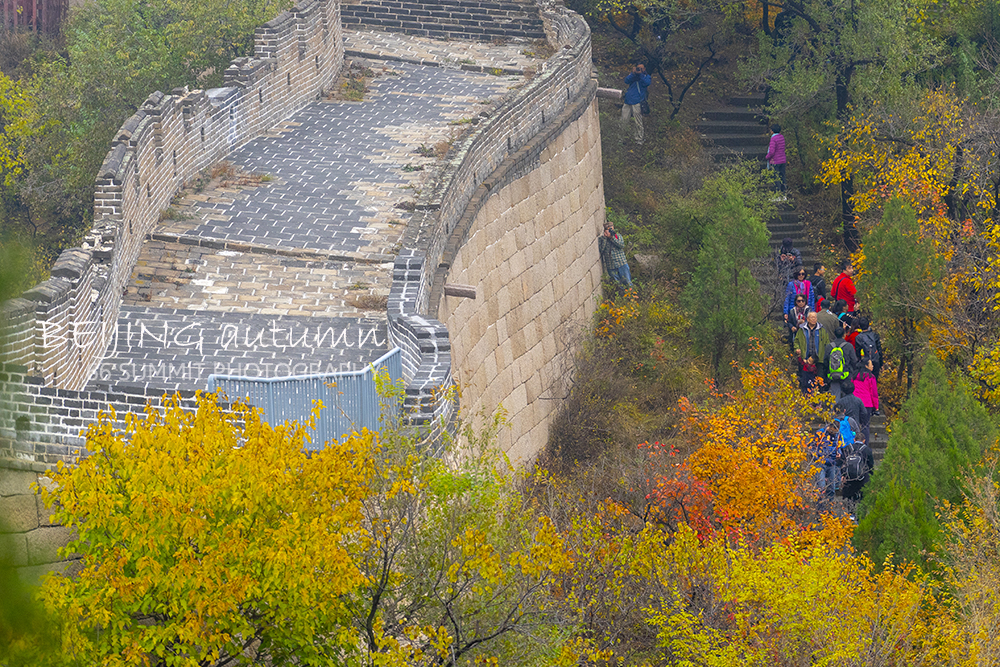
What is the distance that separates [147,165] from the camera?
1603cm

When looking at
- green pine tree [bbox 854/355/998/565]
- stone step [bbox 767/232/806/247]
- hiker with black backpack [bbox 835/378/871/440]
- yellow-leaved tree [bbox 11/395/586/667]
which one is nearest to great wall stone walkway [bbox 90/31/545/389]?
yellow-leaved tree [bbox 11/395/586/667]

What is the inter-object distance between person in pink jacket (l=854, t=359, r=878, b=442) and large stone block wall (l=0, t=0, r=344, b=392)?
339 inches

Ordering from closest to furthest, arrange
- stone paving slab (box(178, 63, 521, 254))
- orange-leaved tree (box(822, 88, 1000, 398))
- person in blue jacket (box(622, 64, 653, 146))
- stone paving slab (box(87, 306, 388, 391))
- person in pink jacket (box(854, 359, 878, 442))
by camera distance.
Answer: stone paving slab (box(87, 306, 388, 391)) < stone paving slab (box(178, 63, 521, 254)) < person in pink jacket (box(854, 359, 878, 442)) < orange-leaved tree (box(822, 88, 1000, 398)) < person in blue jacket (box(622, 64, 653, 146))

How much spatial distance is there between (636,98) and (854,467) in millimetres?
12596

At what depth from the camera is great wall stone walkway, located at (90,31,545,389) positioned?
1404cm

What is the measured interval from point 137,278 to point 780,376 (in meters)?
8.38

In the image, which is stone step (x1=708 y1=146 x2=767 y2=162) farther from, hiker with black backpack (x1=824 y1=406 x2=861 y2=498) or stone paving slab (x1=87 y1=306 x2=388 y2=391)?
stone paving slab (x1=87 y1=306 x2=388 y2=391)

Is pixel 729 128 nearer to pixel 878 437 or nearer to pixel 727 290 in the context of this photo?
pixel 727 290

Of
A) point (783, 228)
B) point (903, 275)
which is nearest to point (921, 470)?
point (903, 275)

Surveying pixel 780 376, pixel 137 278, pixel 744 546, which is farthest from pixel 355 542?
pixel 780 376

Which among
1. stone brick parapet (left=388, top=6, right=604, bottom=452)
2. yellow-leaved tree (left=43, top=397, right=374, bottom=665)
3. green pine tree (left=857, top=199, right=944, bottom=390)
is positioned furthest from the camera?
green pine tree (left=857, top=199, right=944, bottom=390)

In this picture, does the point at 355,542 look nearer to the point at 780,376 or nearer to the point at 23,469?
the point at 23,469

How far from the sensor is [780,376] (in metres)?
18.7

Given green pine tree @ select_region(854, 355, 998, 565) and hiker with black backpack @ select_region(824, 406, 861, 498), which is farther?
hiker with black backpack @ select_region(824, 406, 861, 498)
